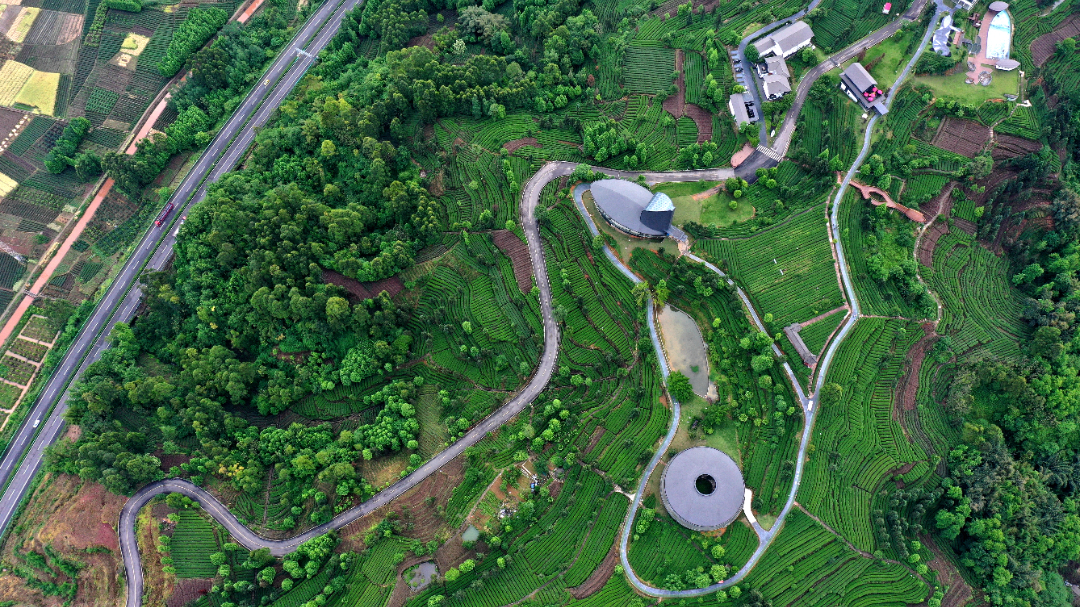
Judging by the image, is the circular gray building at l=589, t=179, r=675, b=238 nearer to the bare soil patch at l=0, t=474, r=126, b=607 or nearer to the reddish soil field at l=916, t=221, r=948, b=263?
the reddish soil field at l=916, t=221, r=948, b=263

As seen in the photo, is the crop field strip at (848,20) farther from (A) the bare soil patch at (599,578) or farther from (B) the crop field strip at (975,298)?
(A) the bare soil patch at (599,578)

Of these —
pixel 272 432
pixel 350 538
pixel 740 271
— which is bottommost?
pixel 350 538

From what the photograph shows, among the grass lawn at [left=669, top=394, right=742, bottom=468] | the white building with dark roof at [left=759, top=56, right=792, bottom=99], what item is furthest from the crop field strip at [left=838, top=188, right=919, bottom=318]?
the grass lawn at [left=669, top=394, right=742, bottom=468]

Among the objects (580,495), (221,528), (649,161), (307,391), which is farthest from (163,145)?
(580,495)

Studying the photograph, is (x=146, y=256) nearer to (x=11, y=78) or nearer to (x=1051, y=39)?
(x=11, y=78)

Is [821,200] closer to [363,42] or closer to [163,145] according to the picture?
[363,42]
